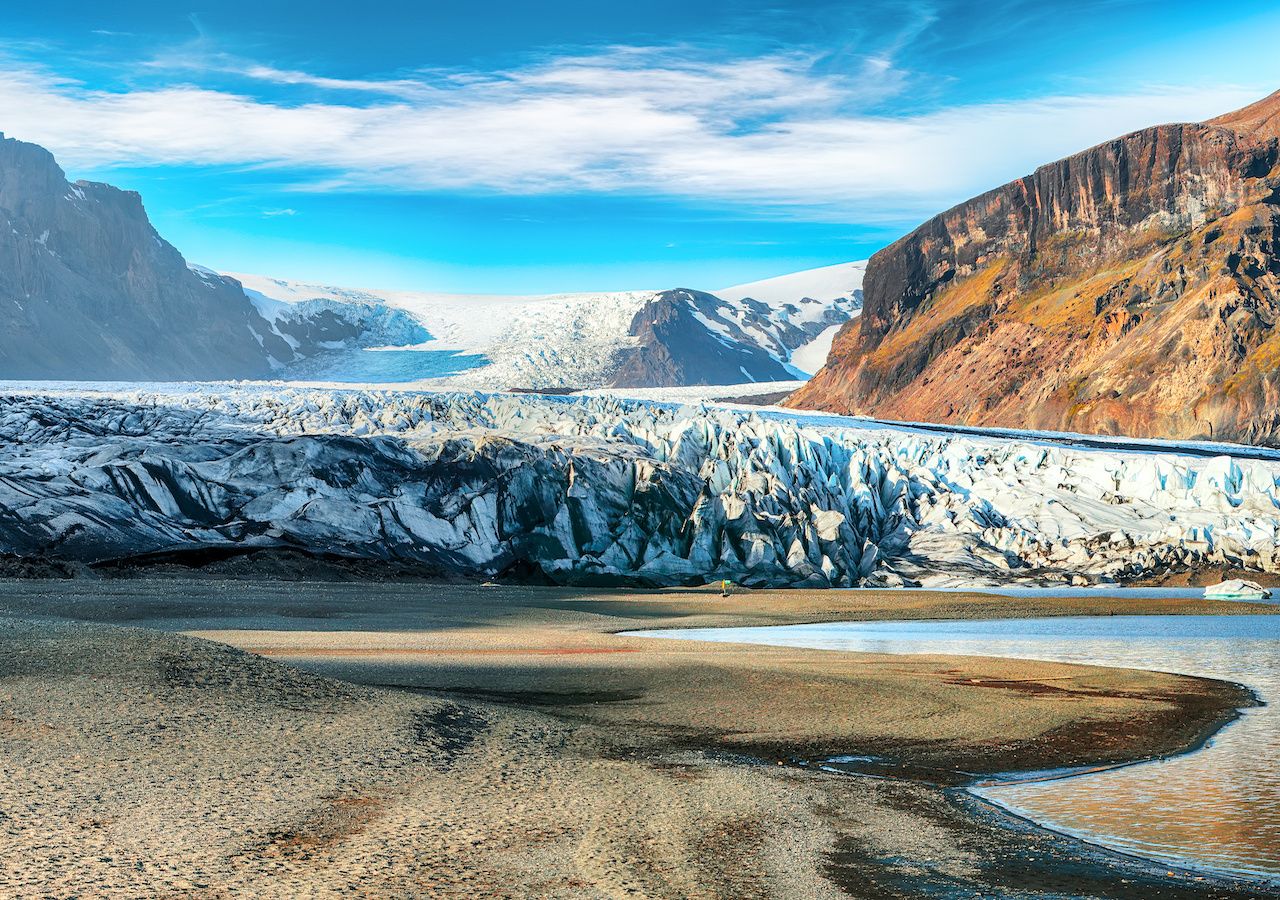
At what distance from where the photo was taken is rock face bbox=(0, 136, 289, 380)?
13712 cm

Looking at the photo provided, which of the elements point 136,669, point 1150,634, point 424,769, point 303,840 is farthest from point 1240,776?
point 1150,634

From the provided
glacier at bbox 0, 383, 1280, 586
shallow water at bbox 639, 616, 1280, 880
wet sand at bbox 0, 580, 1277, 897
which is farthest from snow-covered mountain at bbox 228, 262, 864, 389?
wet sand at bbox 0, 580, 1277, 897

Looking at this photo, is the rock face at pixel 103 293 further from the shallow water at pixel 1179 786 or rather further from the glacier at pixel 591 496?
the shallow water at pixel 1179 786

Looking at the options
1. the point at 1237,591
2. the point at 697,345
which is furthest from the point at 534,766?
the point at 697,345

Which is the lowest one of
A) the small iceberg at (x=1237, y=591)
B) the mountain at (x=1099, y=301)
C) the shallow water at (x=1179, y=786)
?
the small iceberg at (x=1237, y=591)

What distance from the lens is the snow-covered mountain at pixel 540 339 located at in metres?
106

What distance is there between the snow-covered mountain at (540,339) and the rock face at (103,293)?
686 centimetres

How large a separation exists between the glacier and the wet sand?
1788 centimetres

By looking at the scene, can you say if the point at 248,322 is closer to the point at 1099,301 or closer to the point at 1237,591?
the point at 1099,301

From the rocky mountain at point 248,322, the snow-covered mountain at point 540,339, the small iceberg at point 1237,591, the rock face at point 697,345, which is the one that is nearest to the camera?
the small iceberg at point 1237,591

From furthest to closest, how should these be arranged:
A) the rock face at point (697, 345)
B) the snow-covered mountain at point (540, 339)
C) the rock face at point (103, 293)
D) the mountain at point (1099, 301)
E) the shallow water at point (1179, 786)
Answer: the rock face at point (697, 345) → the rock face at point (103, 293) → the snow-covered mountain at point (540, 339) → the mountain at point (1099, 301) → the shallow water at point (1179, 786)

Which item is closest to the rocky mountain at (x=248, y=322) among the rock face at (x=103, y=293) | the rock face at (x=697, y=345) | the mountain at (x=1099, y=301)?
the rock face at (x=103, y=293)

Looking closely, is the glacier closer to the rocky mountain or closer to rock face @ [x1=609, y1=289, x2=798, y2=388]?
the rocky mountain

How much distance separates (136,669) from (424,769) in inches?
129
